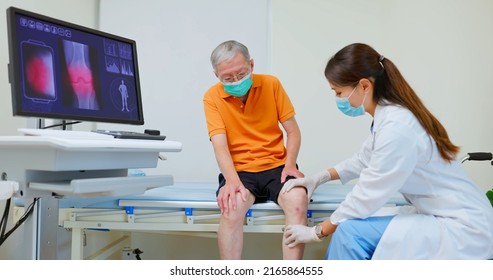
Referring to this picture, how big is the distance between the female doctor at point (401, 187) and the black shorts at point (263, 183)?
344 mm

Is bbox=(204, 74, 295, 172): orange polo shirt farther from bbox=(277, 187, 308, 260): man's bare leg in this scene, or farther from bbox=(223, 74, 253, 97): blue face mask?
bbox=(277, 187, 308, 260): man's bare leg

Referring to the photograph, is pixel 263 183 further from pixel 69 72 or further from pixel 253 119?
pixel 69 72

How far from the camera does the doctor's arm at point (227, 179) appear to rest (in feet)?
5.51

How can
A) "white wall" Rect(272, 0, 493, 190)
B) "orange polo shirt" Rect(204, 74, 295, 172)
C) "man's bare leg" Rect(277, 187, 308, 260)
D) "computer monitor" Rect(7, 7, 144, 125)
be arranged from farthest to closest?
"white wall" Rect(272, 0, 493, 190), "orange polo shirt" Rect(204, 74, 295, 172), "man's bare leg" Rect(277, 187, 308, 260), "computer monitor" Rect(7, 7, 144, 125)

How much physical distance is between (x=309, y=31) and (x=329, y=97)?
47cm

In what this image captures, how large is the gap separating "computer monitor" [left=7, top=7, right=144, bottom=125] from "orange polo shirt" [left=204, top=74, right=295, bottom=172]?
422mm

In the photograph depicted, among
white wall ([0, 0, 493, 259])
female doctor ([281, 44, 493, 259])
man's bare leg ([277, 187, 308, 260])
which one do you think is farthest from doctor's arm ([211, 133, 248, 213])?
white wall ([0, 0, 493, 259])

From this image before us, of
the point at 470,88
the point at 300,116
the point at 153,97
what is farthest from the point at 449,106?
the point at 153,97

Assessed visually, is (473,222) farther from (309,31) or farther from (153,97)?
(153,97)

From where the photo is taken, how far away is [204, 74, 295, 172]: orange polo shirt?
193 cm

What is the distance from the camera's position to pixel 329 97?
9.36 ft

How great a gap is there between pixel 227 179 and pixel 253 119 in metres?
0.33

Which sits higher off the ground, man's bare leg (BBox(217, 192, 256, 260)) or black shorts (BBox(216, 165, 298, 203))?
black shorts (BBox(216, 165, 298, 203))

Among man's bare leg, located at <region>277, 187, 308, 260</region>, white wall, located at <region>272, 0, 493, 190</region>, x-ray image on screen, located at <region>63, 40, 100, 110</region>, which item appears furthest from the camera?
white wall, located at <region>272, 0, 493, 190</region>
